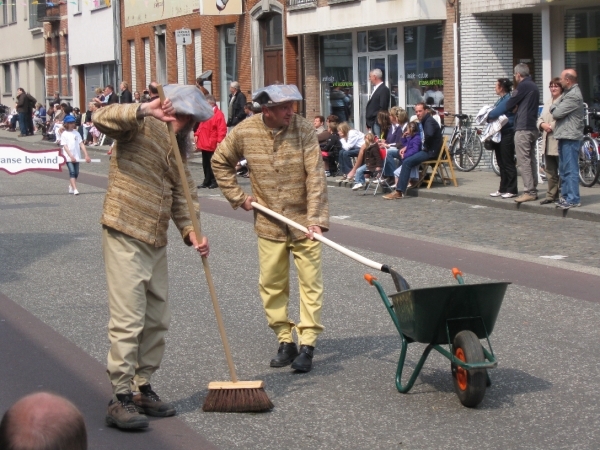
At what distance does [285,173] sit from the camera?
6.63 m

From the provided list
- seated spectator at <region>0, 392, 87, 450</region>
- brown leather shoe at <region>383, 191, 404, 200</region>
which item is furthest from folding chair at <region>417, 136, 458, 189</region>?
seated spectator at <region>0, 392, 87, 450</region>

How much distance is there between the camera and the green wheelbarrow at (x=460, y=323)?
5.62m

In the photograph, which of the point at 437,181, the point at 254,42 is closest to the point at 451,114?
the point at 437,181

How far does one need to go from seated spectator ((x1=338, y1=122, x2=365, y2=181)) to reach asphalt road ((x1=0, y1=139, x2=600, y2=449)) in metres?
5.54

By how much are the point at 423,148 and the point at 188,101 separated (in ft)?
41.2

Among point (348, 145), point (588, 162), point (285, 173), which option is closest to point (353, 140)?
point (348, 145)

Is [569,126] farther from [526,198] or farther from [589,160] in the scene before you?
[589,160]

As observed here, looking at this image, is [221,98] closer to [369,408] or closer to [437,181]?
[437,181]

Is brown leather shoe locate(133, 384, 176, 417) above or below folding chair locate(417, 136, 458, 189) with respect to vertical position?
below

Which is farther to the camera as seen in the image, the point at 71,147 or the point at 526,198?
the point at 71,147

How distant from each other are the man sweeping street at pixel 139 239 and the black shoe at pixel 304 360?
103cm

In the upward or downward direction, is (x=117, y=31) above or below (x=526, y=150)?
above

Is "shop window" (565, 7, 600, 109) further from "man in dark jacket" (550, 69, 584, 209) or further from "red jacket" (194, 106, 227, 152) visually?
"red jacket" (194, 106, 227, 152)

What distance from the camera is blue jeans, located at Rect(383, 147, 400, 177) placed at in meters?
17.8
